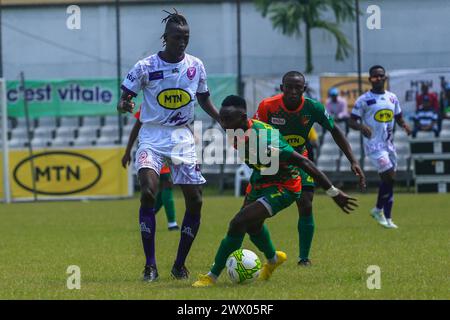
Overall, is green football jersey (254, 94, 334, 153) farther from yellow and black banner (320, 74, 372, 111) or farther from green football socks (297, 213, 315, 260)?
yellow and black banner (320, 74, 372, 111)

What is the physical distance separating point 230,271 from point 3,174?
16.5 m

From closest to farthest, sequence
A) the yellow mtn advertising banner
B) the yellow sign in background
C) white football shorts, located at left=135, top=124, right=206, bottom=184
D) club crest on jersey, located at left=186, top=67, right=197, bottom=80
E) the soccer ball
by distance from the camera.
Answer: the soccer ball < white football shorts, located at left=135, top=124, right=206, bottom=184 < club crest on jersey, located at left=186, top=67, right=197, bottom=80 < the yellow mtn advertising banner < the yellow sign in background

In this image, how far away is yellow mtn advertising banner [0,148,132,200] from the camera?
2516cm

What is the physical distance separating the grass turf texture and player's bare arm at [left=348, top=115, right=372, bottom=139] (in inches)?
57.8

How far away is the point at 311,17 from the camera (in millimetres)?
31672

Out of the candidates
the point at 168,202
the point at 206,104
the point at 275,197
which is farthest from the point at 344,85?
the point at 275,197

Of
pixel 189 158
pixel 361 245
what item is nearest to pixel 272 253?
pixel 189 158

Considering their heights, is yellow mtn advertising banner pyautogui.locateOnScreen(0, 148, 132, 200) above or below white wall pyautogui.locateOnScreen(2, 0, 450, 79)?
below

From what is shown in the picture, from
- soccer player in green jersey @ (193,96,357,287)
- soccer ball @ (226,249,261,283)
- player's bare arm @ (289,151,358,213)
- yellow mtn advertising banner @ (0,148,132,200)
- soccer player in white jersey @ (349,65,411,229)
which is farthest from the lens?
yellow mtn advertising banner @ (0,148,132,200)

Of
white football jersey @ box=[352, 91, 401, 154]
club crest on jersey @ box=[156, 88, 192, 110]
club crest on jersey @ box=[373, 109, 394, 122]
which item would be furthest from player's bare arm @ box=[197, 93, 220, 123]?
club crest on jersey @ box=[373, 109, 394, 122]

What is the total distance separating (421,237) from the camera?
14070 mm

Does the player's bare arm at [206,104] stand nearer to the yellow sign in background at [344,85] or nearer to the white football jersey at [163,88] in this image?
the white football jersey at [163,88]

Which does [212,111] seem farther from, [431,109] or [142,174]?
[431,109]

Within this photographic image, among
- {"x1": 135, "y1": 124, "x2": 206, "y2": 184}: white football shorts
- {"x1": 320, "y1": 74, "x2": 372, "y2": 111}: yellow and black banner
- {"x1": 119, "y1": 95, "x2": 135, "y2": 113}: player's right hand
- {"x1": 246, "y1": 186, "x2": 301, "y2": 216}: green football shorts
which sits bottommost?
{"x1": 246, "y1": 186, "x2": 301, "y2": 216}: green football shorts
